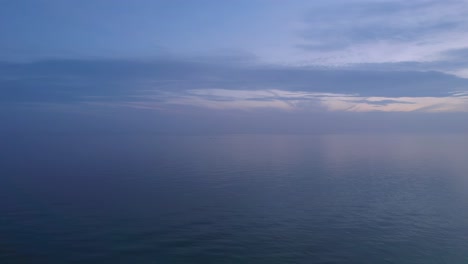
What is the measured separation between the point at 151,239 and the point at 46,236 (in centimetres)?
910

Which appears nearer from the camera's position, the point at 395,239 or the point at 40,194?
the point at 395,239

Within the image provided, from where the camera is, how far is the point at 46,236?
2953cm

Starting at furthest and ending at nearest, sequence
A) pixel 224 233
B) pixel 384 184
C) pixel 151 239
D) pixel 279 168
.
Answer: pixel 279 168
pixel 384 184
pixel 224 233
pixel 151 239

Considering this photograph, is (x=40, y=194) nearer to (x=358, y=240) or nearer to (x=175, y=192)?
(x=175, y=192)

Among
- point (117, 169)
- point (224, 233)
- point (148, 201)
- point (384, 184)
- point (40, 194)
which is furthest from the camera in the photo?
point (117, 169)

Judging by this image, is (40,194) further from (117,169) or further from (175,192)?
(117,169)

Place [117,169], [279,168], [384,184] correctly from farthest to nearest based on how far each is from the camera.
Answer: [279,168]
[117,169]
[384,184]

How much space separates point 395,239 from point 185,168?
4839 cm

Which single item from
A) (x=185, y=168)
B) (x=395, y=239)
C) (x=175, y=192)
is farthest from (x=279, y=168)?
(x=395, y=239)

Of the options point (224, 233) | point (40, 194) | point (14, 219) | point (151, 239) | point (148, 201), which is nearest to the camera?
point (151, 239)

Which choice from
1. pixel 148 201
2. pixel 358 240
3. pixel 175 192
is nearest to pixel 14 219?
pixel 148 201

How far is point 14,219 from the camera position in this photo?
3431 centimetres

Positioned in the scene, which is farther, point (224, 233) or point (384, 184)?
point (384, 184)

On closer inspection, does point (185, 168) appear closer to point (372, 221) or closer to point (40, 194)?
point (40, 194)
